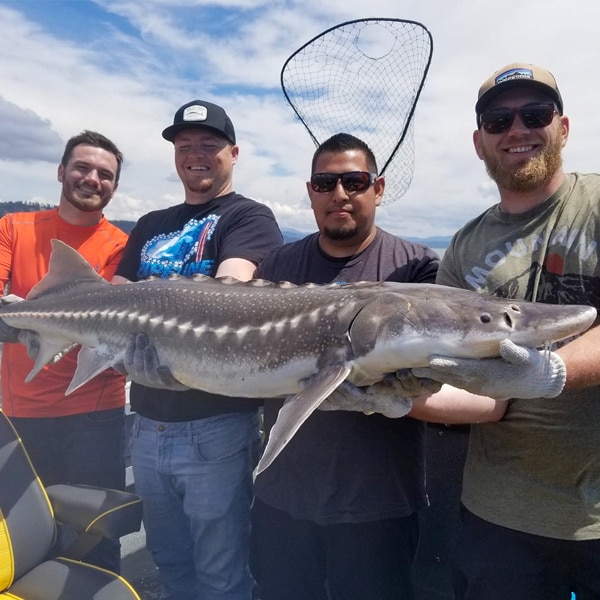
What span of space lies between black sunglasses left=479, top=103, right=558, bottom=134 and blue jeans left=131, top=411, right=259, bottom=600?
217cm

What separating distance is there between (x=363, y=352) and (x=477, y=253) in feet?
2.89

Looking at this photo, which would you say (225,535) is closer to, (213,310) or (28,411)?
(213,310)

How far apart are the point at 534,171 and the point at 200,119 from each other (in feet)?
7.21

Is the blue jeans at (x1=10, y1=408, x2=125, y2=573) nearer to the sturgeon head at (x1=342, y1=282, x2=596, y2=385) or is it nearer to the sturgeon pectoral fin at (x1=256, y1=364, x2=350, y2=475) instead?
the sturgeon pectoral fin at (x1=256, y1=364, x2=350, y2=475)

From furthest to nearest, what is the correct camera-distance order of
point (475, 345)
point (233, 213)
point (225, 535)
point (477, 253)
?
point (233, 213) → point (225, 535) → point (477, 253) → point (475, 345)

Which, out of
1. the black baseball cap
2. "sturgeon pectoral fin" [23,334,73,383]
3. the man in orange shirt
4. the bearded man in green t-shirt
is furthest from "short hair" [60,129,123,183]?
the bearded man in green t-shirt

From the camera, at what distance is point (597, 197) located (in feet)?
7.84

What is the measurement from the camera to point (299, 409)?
6.84 feet

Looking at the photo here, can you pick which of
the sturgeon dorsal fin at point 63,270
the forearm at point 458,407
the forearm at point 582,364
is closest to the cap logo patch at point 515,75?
the forearm at point 582,364

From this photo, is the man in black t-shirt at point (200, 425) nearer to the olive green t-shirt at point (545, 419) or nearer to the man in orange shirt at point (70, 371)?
the man in orange shirt at point (70, 371)

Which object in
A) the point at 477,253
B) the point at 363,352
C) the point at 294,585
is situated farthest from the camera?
the point at 294,585

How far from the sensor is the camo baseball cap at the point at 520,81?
8.32 ft

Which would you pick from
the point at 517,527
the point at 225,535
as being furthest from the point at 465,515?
the point at 225,535

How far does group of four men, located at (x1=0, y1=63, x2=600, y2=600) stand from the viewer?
91.0 inches
